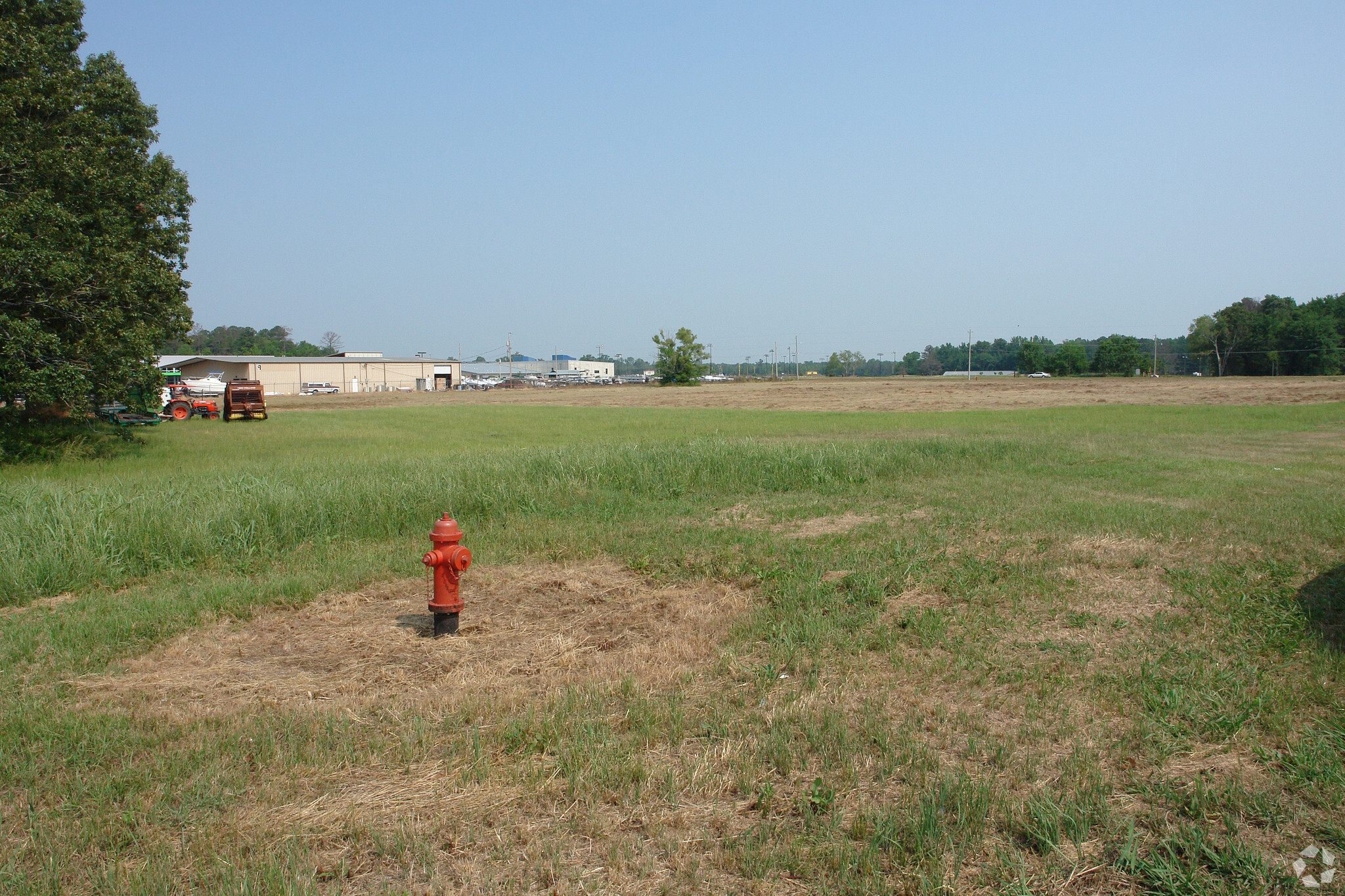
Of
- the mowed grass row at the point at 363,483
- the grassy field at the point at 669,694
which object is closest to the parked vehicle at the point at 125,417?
the mowed grass row at the point at 363,483

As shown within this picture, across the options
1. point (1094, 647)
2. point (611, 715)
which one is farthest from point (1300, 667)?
point (611, 715)

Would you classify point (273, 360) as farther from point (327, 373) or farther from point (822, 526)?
point (822, 526)

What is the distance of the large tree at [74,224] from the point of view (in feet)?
66.6

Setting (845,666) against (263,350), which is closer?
(845,666)

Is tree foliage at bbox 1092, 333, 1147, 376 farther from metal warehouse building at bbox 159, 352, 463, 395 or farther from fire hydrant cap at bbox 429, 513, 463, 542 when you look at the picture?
fire hydrant cap at bbox 429, 513, 463, 542

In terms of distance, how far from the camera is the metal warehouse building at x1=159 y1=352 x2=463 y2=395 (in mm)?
105562

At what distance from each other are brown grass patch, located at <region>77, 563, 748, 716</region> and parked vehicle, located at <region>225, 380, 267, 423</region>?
42.9m

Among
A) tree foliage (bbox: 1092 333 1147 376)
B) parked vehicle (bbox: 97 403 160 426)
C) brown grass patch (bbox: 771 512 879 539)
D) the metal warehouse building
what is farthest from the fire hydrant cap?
tree foliage (bbox: 1092 333 1147 376)

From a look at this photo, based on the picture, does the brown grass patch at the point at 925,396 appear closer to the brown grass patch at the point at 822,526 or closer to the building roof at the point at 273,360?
the building roof at the point at 273,360

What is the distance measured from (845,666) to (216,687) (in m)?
4.67

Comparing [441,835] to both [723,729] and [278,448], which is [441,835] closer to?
[723,729]

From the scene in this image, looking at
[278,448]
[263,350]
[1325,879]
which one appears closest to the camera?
[1325,879]

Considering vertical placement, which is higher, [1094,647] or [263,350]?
[263,350]

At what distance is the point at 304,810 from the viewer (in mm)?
4145
